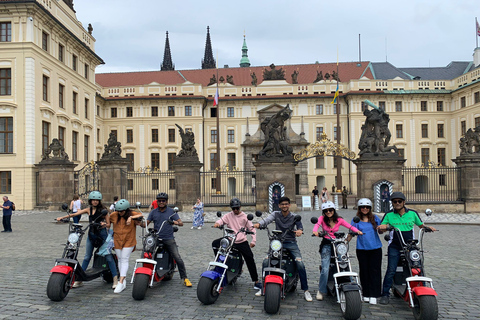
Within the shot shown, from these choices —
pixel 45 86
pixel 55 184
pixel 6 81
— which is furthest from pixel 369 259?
pixel 45 86

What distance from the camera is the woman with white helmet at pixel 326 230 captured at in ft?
19.9

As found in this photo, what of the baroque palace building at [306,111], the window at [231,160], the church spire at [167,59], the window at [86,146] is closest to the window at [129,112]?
the baroque palace building at [306,111]

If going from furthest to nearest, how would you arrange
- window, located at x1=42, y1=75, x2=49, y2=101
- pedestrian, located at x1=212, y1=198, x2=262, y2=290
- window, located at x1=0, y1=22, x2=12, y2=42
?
window, located at x1=42, y1=75, x2=49, y2=101, window, located at x1=0, y1=22, x2=12, y2=42, pedestrian, located at x1=212, y1=198, x2=262, y2=290

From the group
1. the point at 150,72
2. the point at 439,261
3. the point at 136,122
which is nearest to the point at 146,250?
the point at 439,261

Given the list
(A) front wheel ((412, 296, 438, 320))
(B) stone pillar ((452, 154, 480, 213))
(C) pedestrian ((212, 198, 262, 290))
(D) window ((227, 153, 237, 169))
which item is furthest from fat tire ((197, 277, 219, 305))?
(D) window ((227, 153, 237, 169))

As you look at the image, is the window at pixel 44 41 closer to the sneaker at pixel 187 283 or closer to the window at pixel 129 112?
the window at pixel 129 112

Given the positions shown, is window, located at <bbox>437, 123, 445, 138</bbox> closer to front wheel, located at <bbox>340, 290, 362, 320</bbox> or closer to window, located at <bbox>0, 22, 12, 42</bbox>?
window, located at <bbox>0, 22, 12, 42</bbox>

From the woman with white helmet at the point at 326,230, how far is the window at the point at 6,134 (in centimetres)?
2539

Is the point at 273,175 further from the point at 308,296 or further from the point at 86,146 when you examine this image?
the point at 86,146

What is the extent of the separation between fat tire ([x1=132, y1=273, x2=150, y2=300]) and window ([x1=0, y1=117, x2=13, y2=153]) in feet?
78.8

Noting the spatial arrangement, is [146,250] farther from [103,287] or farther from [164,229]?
[103,287]

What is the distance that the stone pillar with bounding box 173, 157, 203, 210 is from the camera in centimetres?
2242

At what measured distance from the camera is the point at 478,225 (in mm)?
16969

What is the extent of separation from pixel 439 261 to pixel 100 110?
44.5m
